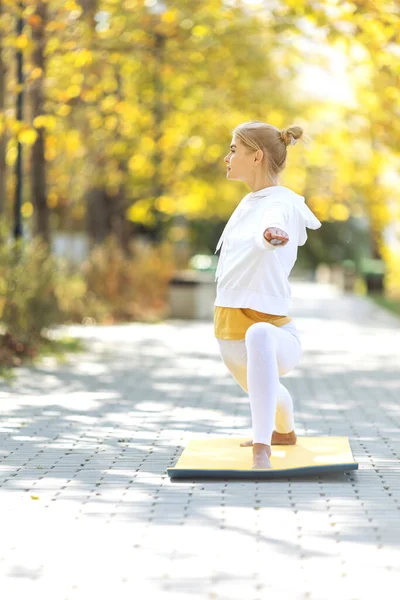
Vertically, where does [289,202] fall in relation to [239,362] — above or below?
above

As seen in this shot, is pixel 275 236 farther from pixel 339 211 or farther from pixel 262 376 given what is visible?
pixel 339 211

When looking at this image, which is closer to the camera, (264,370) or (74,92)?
(264,370)

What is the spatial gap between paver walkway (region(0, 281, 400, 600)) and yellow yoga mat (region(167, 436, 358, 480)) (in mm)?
73

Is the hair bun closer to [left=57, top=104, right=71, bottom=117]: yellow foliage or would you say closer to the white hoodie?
the white hoodie

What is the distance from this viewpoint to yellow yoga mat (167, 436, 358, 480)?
21.9ft

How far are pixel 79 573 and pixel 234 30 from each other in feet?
52.9

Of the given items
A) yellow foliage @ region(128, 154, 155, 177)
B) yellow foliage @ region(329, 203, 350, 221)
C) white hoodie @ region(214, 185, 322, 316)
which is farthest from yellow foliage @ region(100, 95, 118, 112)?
yellow foliage @ region(329, 203, 350, 221)

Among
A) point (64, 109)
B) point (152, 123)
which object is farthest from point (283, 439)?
point (152, 123)

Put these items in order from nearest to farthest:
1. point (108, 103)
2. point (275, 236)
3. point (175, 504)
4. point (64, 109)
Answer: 1. point (175, 504)
2. point (275, 236)
3. point (64, 109)
4. point (108, 103)

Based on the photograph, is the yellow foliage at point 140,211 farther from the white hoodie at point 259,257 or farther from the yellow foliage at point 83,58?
the white hoodie at point 259,257

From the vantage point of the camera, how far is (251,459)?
7035 millimetres

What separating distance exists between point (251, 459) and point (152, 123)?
64.4 ft

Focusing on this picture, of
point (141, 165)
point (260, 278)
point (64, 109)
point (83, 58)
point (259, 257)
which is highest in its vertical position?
point (83, 58)

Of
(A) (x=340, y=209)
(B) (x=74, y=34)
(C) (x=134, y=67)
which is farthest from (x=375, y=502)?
(A) (x=340, y=209)
